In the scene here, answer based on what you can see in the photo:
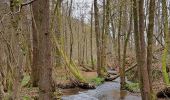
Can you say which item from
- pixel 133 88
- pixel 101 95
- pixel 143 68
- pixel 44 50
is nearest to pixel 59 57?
pixel 101 95

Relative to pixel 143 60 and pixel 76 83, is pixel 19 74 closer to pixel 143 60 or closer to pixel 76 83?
pixel 143 60

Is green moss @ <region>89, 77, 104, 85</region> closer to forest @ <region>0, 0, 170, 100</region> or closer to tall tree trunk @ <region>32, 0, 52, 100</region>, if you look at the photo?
forest @ <region>0, 0, 170, 100</region>

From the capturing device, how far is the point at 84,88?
20.9 metres

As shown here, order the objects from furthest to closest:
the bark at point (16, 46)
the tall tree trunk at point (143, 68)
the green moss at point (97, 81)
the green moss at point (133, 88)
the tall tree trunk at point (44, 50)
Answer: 1. the green moss at point (97, 81)
2. the green moss at point (133, 88)
3. the tall tree trunk at point (143, 68)
4. the tall tree trunk at point (44, 50)
5. the bark at point (16, 46)

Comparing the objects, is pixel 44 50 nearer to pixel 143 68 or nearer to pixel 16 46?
pixel 16 46

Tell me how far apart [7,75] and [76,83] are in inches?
256

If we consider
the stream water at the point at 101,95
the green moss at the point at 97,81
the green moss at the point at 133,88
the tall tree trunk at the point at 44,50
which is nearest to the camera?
the tall tree trunk at the point at 44,50

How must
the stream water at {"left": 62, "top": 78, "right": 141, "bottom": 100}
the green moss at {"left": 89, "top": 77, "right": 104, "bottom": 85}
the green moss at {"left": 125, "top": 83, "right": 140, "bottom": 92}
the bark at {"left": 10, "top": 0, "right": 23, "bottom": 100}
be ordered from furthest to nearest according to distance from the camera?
the green moss at {"left": 89, "top": 77, "right": 104, "bottom": 85} < the green moss at {"left": 125, "top": 83, "right": 140, "bottom": 92} < the stream water at {"left": 62, "top": 78, "right": 141, "bottom": 100} < the bark at {"left": 10, "top": 0, "right": 23, "bottom": 100}

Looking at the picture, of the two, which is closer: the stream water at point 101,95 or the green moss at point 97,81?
the stream water at point 101,95

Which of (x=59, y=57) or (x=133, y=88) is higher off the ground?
(x=59, y=57)

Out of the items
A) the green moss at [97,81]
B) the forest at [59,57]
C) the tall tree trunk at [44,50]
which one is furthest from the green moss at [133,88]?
the tall tree trunk at [44,50]

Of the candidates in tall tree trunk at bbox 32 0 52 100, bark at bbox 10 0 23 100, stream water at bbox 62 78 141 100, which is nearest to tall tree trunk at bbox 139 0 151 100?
tall tree trunk at bbox 32 0 52 100

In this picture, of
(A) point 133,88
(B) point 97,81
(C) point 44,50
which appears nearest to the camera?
(C) point 44,50

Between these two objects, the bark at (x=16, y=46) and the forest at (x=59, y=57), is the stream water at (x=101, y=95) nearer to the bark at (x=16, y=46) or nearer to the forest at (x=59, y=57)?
the forest at (x=59, y=57)
